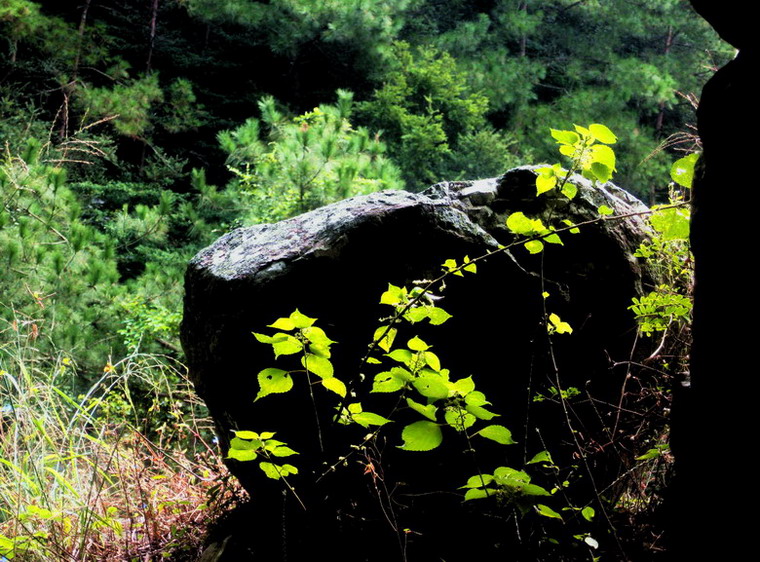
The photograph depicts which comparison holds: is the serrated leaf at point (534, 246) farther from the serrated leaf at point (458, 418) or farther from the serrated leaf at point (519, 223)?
the serrated leaf at point (458, 418)

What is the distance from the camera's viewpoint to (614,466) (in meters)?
1.40

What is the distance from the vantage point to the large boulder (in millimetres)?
1318

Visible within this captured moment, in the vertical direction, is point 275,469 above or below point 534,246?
below

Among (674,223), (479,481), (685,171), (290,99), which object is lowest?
(290,99)

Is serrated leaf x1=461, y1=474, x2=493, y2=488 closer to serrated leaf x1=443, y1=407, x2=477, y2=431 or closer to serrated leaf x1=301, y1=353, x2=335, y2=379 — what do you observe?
serrated leaf x1=443, y1=407, x2=477, y2=431

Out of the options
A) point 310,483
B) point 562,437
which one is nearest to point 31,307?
point 310,483

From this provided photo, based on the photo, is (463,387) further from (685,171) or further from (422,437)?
(685,171)

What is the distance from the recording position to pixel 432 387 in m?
0.92

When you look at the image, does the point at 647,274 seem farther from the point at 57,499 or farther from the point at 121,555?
the point at 57,499

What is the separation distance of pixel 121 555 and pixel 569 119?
10106mm

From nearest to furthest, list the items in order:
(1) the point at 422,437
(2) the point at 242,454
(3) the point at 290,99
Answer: (1) the point at 422,437 → (2) the point at 242,454 → (3) the point at 290,99

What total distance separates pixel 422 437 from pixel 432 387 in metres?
0.09

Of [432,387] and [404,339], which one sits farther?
[404,339]

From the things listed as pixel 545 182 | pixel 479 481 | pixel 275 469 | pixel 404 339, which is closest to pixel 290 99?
pixel 404 339
